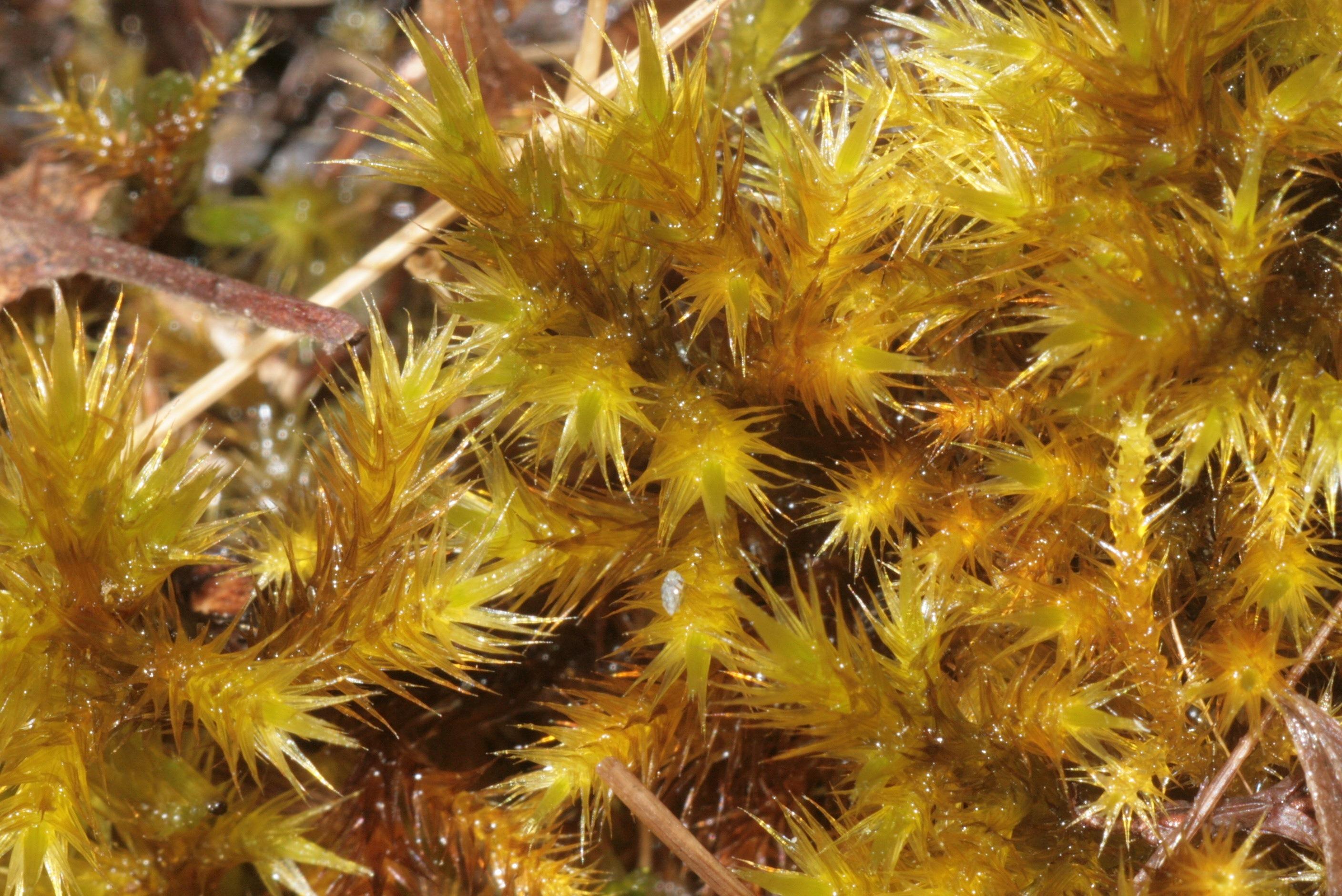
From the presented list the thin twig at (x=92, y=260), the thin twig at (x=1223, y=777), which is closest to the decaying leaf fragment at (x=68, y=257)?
the thin twig at (x=92, y=260)

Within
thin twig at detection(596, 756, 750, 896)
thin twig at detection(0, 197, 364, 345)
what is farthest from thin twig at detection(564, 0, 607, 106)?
thin twig at detection(596, 756, 750, 896)

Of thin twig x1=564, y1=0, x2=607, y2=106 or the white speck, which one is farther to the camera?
thin twig x1=564, y1=0, x2=607, y2=106

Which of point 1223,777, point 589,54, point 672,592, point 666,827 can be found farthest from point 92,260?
point 1223,777

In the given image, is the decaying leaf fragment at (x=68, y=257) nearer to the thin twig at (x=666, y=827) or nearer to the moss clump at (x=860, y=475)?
the moss clump at (x=860, y=475)

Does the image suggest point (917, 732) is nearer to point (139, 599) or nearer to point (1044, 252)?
point (1044, 252)

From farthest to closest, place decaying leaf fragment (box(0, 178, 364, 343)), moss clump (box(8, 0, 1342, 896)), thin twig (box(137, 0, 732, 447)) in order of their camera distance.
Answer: decaying leaf fragment (box(0, 178, 364, 343)), thin twig (box(137, 0, 732, 447)), moss clump (box(8, 0, 1342, 896))

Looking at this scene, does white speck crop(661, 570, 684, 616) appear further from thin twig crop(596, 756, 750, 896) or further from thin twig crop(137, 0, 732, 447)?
thin twig crop(137, 0, 732, 447)

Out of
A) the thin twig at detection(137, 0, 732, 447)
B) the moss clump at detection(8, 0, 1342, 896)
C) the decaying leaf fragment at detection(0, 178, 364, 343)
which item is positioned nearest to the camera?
the moss clump at detection(8, 0, 1342, 896)

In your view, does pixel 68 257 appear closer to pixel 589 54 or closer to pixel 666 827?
pixel 589 54
